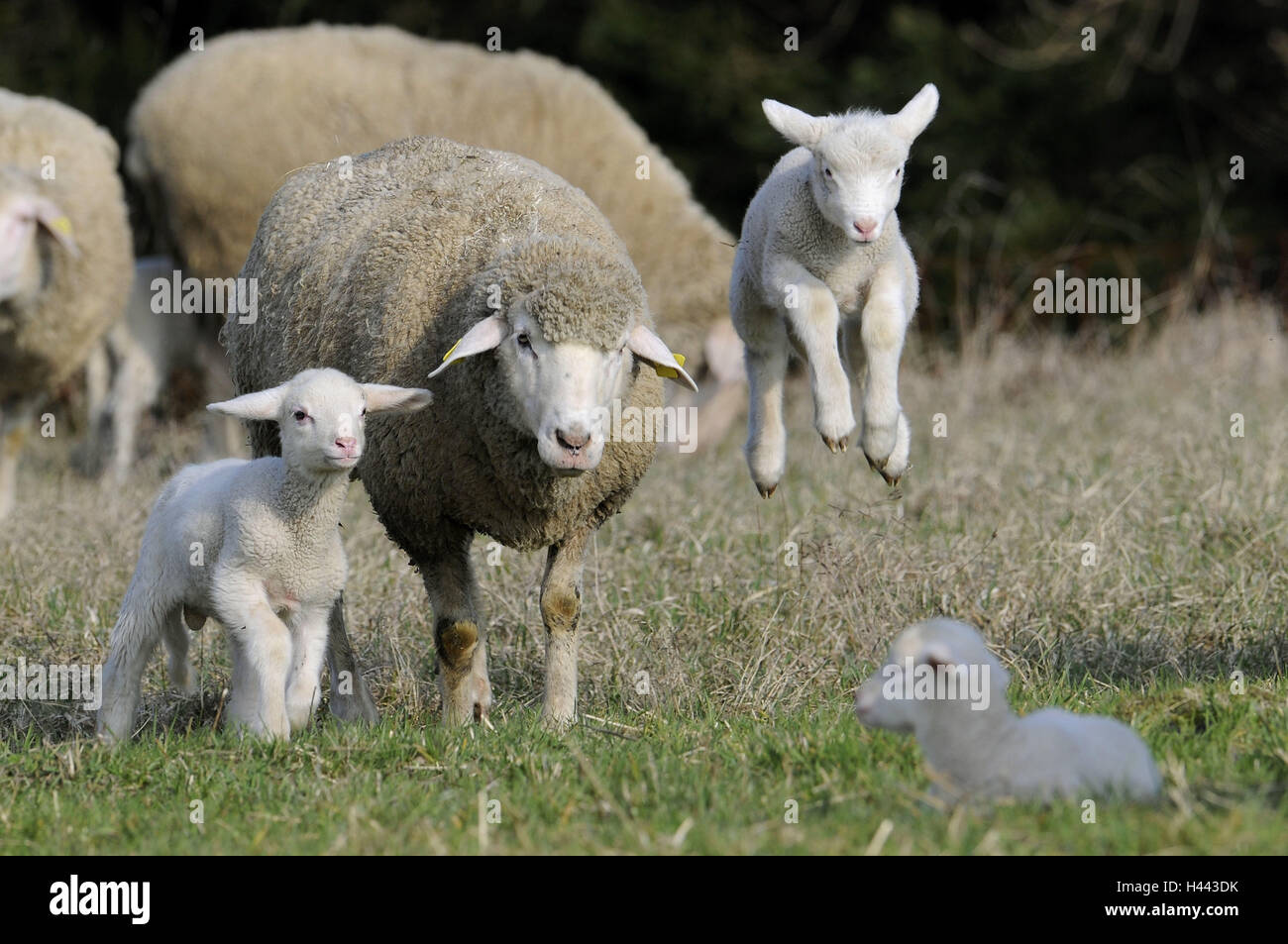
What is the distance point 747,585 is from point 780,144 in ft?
32.3

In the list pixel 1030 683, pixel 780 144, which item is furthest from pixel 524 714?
pixel 780 144

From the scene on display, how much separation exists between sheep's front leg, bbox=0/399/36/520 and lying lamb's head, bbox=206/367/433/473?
15.7 feet

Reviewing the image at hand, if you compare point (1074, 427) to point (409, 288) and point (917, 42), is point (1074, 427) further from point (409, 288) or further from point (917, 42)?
point (917, 42)

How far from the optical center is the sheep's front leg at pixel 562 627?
4770 mm

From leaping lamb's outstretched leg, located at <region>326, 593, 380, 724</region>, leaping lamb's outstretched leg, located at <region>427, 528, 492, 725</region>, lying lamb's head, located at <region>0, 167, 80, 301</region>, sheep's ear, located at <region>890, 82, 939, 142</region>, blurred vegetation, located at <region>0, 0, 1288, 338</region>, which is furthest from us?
blurred vegetation, located at <region>0, 0, 1288, 338</region>

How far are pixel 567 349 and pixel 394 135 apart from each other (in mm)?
5342

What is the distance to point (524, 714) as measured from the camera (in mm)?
4887

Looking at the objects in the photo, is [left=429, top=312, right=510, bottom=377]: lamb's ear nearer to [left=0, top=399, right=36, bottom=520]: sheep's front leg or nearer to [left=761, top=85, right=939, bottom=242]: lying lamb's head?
[left=761, top=85, right=939, bottom=242]: lying lamb's head

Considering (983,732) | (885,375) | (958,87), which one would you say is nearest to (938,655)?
(983,732)

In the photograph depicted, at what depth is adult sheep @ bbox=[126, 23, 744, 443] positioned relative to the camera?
860cm

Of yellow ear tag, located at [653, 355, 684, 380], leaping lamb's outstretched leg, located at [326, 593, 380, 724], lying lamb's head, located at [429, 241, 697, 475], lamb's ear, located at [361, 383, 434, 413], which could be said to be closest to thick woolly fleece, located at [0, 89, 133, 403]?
leaping lamb's outstretched leg, located at [326, 593, 380, 724]

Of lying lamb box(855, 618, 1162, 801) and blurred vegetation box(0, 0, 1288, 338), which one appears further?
blurred vegetation box(0, 0, 1288, 338)

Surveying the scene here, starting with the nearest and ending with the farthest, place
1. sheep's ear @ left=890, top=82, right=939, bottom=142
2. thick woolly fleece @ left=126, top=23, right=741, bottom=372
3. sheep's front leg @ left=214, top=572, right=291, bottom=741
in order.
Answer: sheep's ear @ left=890, top=82, right=939, bottom=142
sheep's front leg @ left=214, top=572, right=291, bottom=741
thick woolly fleece @ left=126, top=23, right=741, bottom=372
